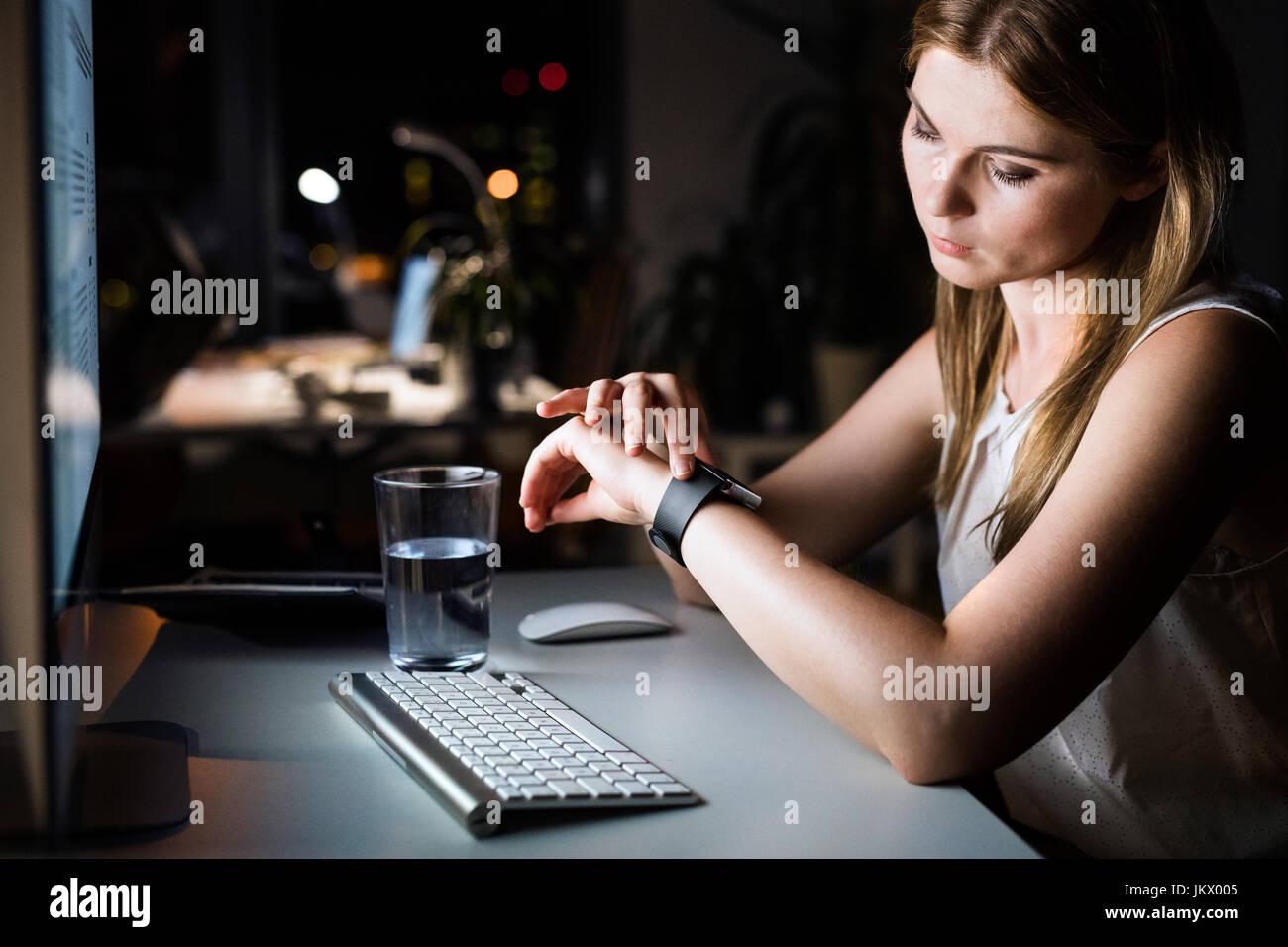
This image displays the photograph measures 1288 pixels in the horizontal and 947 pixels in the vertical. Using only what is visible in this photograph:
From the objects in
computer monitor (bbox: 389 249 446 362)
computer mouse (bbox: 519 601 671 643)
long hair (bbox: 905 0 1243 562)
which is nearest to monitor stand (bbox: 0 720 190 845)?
computer mouse (bbox: 519 601 671 643)

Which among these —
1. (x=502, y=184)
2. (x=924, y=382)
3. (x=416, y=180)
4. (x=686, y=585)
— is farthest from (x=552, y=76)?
(x=686, y=585)

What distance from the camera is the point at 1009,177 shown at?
99 centimetres

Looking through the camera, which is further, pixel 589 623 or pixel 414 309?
pixel 414 309

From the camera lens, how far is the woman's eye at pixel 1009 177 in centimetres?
99

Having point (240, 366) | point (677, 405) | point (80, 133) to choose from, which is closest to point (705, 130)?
point (240, 366)

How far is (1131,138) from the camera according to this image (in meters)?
1.00

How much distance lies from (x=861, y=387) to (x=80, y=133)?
3.22 metres

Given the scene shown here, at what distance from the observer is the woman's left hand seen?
1005 mm

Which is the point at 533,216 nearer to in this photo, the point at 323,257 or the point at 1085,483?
the point at 323,257

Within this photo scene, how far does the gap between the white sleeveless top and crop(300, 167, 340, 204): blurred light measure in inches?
69.8

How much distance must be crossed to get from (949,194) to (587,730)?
52 centimetres

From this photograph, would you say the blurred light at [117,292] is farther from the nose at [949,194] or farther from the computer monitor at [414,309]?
the nose at [949,194]

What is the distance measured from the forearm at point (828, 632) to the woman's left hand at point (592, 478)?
0.10 m
